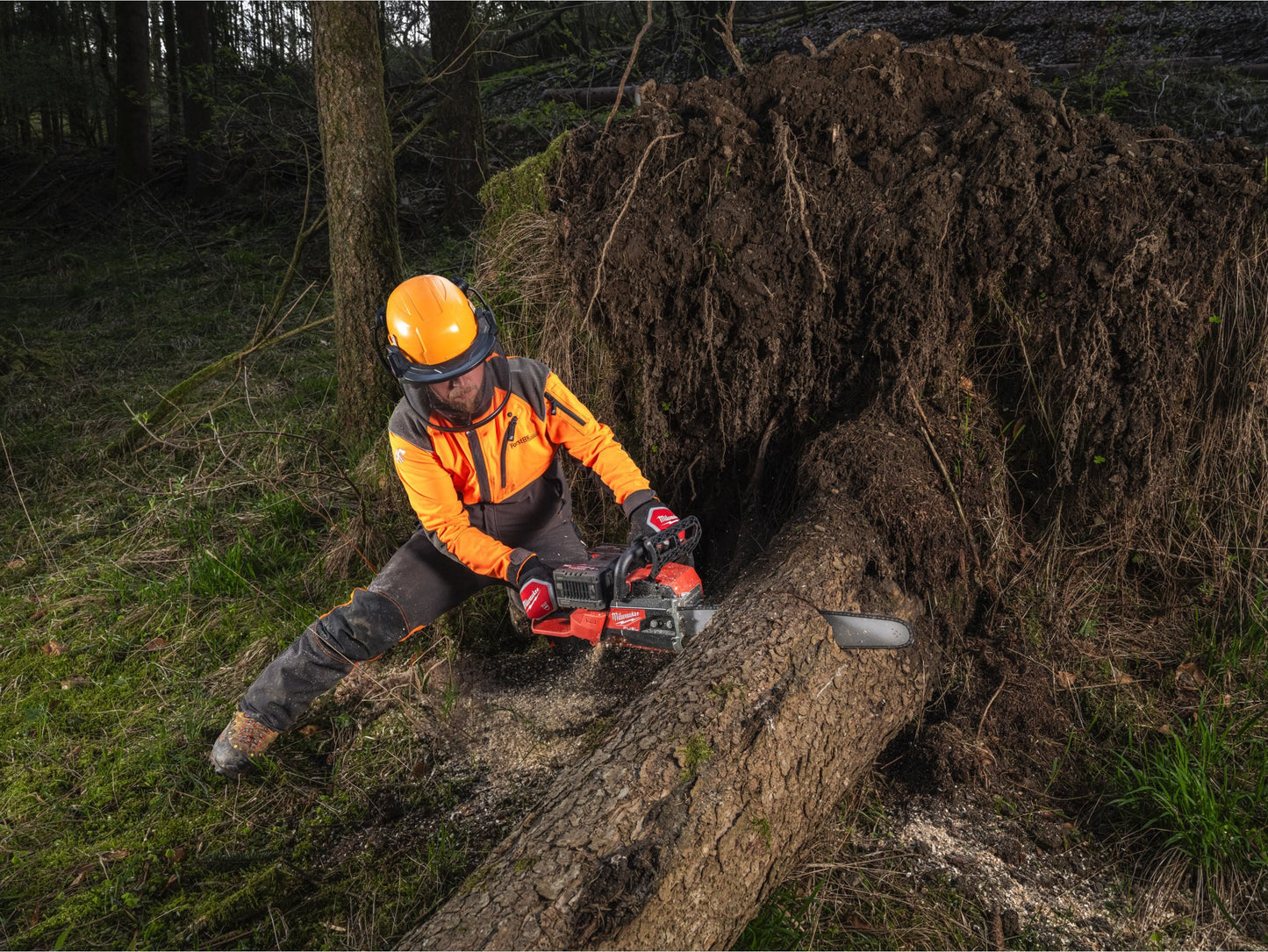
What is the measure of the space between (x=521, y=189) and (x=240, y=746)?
9.35 feet

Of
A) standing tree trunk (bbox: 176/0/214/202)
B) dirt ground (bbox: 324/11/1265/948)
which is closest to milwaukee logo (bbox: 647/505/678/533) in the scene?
dirt ground (bbox: 324/11/1265/948)

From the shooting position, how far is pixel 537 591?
2.81 meters

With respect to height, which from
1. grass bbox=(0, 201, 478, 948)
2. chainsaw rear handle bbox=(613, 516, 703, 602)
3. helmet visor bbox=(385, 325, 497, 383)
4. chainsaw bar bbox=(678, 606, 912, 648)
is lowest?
grass bbox=(0, 201, 478, 948)

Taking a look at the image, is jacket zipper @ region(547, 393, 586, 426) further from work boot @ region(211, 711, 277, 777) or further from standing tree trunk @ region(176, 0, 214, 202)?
standing tree trunk @ region(176, 0, 214, 202)

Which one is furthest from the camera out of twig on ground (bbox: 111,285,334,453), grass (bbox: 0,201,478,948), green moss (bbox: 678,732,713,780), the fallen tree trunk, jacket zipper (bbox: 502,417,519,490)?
twig on ground (bbox: 111,285,334,453)

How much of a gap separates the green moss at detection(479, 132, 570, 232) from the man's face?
131 centimetres

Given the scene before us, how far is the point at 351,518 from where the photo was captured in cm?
402

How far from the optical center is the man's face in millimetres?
2748

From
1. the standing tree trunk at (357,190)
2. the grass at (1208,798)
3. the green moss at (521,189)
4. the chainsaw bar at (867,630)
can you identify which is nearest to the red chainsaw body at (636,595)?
the chainsaw bar at (867,630)

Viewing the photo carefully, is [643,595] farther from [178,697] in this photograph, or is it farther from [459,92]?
[459,92]

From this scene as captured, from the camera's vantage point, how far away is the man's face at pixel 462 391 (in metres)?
2.75

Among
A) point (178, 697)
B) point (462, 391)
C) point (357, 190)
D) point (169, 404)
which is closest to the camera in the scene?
point (462, 391)

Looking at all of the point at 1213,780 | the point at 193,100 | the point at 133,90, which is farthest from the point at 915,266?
the point at 193,100

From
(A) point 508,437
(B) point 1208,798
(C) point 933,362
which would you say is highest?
(C) point 933,362
